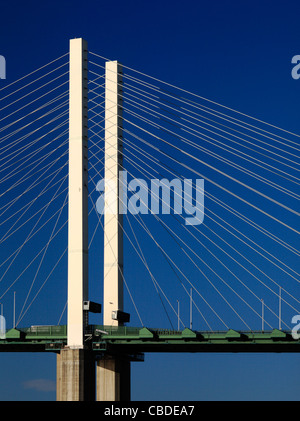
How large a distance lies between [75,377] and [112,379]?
9939 mm

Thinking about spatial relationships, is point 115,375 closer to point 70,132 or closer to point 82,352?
point 82,352

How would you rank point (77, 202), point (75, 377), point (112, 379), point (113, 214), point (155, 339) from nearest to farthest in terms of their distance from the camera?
point (75, 377) → point (77, 202) → point (155, 339) → point (113, 214) → point (112, 379)

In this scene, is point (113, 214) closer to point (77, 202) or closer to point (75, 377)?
point (77, 202)

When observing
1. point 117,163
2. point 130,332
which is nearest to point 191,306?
point 130,332

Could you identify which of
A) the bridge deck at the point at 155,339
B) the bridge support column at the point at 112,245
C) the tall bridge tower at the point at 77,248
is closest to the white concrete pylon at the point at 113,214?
the bridge support column at the point at 112,245

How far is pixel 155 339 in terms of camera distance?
336 ft

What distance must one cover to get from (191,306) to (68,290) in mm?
9312

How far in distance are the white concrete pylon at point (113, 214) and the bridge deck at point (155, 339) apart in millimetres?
4025

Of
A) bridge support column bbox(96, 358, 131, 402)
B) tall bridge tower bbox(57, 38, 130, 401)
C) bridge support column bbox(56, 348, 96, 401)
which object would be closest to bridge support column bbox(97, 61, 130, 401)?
bridge support column bbox(96, 358, 131, 402)

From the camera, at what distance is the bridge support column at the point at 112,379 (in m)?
109

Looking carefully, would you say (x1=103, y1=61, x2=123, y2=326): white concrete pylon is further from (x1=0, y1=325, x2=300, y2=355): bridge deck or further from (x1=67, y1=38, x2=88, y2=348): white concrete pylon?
(x1=67, y1=38, x2=88, y2=348): white concrete pylon

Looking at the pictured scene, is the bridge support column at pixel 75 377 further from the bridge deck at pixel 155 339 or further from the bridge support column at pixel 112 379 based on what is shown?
the bridge support column at pixel 112 379

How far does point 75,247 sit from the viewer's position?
3939 inches

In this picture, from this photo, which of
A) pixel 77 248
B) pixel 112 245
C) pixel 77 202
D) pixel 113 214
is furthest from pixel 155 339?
pixel 77 202
